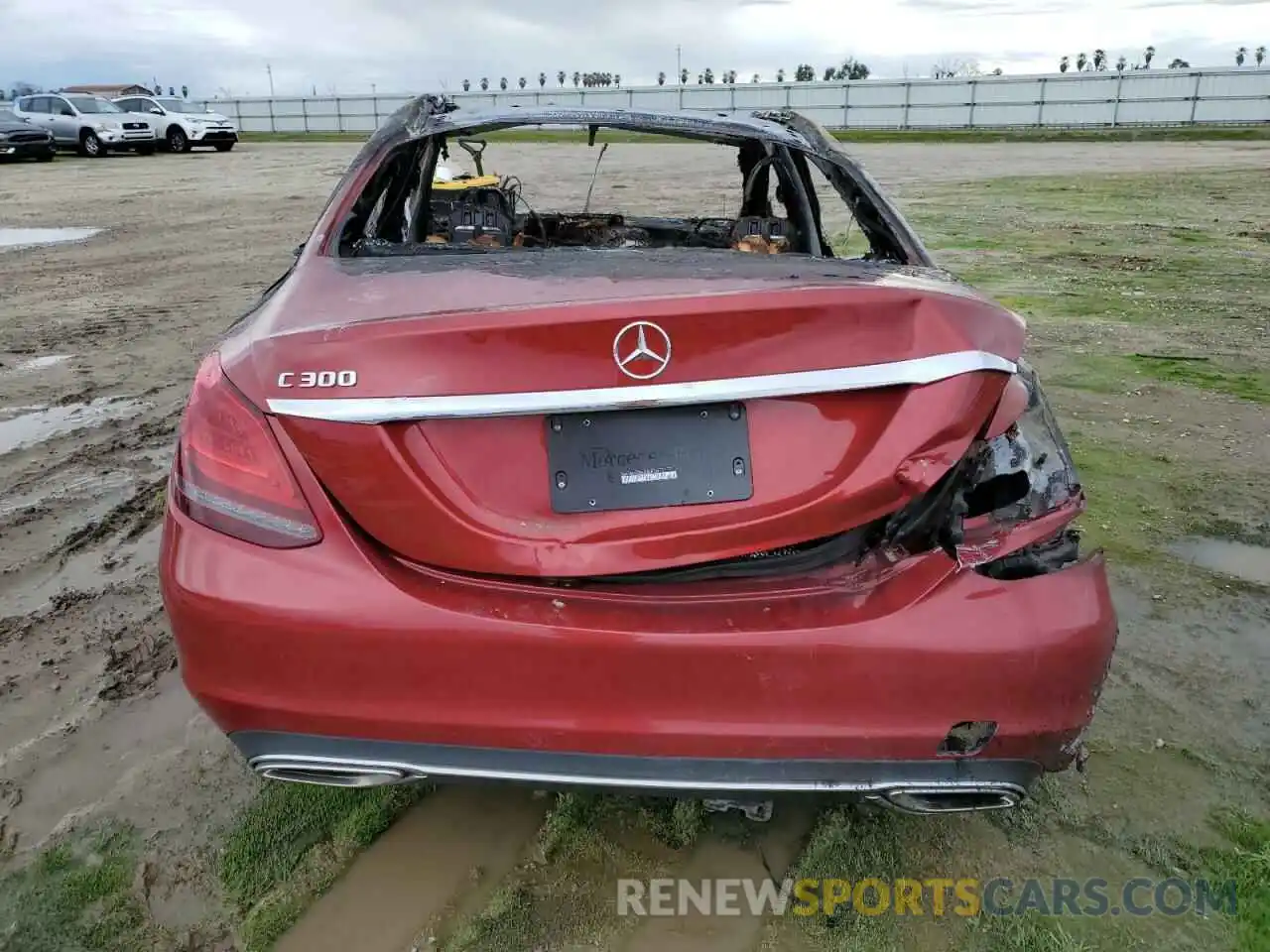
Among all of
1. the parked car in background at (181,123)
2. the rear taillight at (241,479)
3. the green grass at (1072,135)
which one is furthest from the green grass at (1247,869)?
the parked car in background at (181,123)

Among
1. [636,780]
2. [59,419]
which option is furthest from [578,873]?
[59,419]

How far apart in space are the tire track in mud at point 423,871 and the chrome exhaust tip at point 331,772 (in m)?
0.17

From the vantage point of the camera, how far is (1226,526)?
3.80m

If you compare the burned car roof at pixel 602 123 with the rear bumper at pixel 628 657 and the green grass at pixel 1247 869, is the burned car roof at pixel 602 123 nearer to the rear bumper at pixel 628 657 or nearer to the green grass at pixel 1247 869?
the rear bumper at pixel 628 657

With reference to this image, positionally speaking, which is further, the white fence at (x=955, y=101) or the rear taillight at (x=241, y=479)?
the white fence at (x=955, y=101)

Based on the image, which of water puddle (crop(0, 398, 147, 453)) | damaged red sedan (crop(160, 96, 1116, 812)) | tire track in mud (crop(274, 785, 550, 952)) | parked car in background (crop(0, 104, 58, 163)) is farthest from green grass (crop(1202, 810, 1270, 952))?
parked car in background (crop(0, 104, 58, 163))

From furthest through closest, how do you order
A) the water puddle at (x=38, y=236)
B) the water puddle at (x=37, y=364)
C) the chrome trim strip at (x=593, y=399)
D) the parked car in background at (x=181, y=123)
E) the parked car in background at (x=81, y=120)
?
the parked car in background at (x=181, y=123) → the parked car in background at (x=81, y=120) → the water puddle at (x=38, y=236) → the water puddle at (x=37, y=364) → the chrome trim strip at (x=593, y=399)

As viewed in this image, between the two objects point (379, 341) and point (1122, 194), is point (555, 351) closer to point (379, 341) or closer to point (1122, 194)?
point (379, 341)

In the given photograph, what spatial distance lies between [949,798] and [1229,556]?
91.9 inches

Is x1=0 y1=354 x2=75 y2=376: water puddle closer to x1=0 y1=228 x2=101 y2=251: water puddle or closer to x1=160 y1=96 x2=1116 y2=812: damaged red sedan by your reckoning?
x1=160 y1=96 x2=1116 y2=812: damaged red sedan

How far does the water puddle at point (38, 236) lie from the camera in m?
10.6

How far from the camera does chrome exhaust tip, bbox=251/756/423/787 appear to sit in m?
1.79

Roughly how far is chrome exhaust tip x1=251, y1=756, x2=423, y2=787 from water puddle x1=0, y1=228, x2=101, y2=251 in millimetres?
10381

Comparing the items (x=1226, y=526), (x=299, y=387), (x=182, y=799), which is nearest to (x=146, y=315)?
(x=182, y=799)
